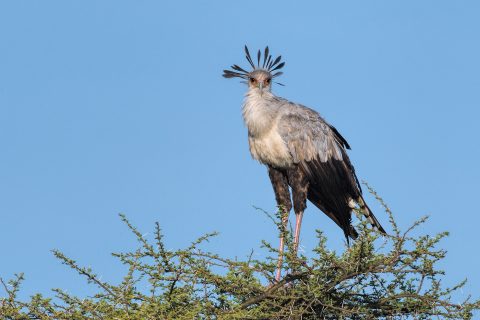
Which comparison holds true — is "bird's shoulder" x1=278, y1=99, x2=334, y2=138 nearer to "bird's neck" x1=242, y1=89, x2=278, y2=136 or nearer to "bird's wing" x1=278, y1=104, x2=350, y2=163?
"bird's wing" x1=278, y1=104, x2=350, y2=163

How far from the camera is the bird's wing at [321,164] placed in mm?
8734

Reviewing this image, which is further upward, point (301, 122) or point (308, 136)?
point (301, 122)

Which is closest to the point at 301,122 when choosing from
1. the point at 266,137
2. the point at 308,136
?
the point at 308,136

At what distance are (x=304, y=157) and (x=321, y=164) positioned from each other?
0.21 m

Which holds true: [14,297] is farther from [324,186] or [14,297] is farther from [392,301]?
[324,186]

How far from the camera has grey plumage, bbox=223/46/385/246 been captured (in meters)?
8.76

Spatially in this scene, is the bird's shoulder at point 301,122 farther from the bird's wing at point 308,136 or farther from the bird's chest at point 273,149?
the bird's chest at point 273,149

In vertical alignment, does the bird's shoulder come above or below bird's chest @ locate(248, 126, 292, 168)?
above

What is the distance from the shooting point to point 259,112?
8.96m

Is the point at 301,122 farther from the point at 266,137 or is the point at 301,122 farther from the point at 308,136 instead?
the point at 266,137

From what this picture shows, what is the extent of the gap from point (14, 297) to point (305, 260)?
7.16 feet

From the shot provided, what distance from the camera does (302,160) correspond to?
28.9ft

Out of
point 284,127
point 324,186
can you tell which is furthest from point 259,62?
point 324,186

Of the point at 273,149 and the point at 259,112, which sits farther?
the point at 259,112
